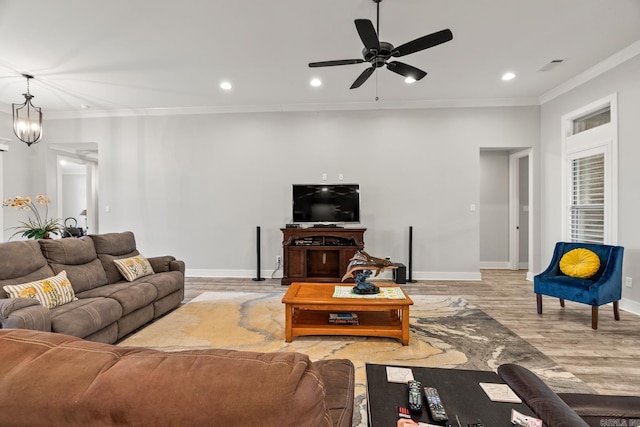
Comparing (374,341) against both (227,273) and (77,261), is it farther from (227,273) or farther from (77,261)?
(227,273)

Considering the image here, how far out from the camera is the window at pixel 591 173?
385cm

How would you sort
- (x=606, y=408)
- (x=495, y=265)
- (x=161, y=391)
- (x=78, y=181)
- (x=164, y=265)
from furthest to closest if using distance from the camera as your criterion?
(x=78, y=181) → (x=495, y=265) → (x=164, y=265) → (x=606, y=408) → (x=161, y=391)

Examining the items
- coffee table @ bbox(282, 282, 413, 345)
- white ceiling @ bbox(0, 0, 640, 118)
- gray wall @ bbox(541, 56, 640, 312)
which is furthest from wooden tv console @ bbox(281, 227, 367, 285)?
gray wall @ bbox(541, 56, 640, 312)

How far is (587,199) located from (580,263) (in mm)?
1472

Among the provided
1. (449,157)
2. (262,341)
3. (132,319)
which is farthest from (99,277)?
(449,157)

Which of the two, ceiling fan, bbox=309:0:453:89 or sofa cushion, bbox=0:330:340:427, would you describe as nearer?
sofa cushion, bbox=0:330:340:427

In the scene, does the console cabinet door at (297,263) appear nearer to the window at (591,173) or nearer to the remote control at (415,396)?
the remote control at (415,396)

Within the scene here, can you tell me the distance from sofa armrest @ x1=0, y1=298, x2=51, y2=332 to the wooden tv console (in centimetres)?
321

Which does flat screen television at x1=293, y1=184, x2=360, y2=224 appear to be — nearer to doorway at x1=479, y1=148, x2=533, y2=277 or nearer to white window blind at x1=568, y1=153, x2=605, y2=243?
doorway at x1=479, y1=148, x2=533, y2=277

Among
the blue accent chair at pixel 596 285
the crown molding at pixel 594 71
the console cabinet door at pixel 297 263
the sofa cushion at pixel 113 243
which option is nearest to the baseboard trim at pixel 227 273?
the console cabinet door at pixel 297 263

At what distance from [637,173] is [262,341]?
178 inches

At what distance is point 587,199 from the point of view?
14.1 feet

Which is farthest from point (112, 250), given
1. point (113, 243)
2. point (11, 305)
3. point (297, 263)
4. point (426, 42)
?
point (426, 42)

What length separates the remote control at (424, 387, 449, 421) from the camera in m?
1.09
